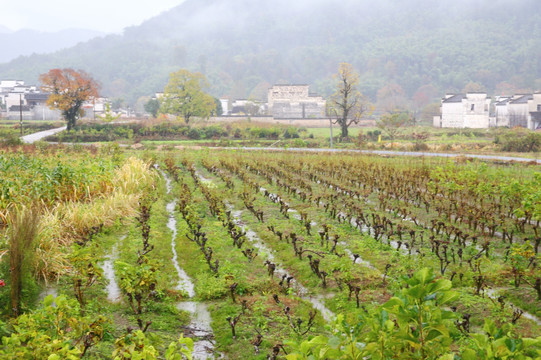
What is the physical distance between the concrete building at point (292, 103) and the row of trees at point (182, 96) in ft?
34.0

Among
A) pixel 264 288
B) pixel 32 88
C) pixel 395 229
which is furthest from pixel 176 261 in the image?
pixel 32 88

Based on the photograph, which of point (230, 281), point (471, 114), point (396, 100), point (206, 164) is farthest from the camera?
point (396, 100)

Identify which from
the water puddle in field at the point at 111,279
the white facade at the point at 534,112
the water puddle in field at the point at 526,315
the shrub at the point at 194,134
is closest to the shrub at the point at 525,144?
the white facade at the point at 534,112

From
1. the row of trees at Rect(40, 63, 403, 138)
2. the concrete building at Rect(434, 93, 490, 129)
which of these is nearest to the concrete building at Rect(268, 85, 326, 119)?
the row of trees at Rect(40, 63, 403, 138)

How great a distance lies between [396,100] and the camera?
9569 cm

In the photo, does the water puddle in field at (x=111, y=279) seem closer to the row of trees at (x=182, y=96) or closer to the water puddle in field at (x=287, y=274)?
the water puddle in field at (x=287, y=274)

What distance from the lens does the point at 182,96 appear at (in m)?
48.9

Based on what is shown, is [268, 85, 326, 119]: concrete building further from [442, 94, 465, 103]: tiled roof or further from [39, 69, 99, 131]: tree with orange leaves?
[39, 69, 99, 131]: tree with orange leaves

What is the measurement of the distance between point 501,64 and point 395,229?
111 m

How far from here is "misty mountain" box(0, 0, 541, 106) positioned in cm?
10481

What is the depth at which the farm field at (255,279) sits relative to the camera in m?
2.13

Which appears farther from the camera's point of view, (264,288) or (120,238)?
(120,238)

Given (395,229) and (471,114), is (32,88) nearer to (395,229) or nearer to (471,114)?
(471,114)

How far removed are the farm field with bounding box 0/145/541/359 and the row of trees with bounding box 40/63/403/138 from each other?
24758 mm
